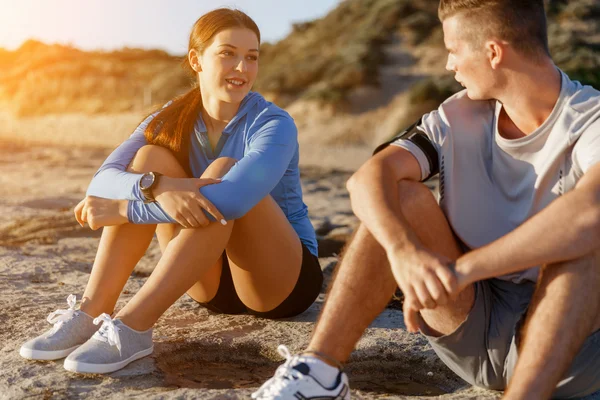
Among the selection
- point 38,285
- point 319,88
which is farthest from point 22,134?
point 38,285

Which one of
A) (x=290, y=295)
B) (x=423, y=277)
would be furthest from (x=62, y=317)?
(x=423, y=277)

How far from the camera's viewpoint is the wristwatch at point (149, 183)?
272cm

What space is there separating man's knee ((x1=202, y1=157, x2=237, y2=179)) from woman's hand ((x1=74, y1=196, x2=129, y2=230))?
341 millimetres

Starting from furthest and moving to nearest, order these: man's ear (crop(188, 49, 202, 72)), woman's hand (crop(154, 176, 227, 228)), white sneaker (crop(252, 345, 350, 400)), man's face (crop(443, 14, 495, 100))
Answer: man's ear (crop(188, 49, 202, 72)) < woman's hand (crop(154, 176, 227, 228)) < man's face (crop(443, 14, 495, 100)) < white sneaker (crop(252, 345, 350, 400))

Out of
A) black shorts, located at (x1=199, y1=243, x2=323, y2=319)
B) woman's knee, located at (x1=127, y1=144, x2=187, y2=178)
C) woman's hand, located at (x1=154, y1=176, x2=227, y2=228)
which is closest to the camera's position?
woman's hand, located at (x1=154, y1=176, x2=227, y2=228)

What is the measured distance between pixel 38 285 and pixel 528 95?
8.86 feet

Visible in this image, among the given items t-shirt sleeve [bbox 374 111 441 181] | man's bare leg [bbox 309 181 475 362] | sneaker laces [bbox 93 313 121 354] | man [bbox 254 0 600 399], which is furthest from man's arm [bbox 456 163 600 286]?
sneaker laces [bbox 93 313 121 354]

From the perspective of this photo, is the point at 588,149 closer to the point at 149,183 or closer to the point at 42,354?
the point at 149,183

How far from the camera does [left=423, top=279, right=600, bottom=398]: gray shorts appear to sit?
212cm

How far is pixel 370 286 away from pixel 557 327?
0.55m

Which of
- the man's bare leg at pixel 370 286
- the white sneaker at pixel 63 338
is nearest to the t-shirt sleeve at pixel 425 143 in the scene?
the man's bare leg at pixel 370 286

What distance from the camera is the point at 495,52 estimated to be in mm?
2227

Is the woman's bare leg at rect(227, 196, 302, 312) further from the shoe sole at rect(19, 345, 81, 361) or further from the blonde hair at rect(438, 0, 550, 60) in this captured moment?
the blonde hair at rect(438, 0, 550, 60)

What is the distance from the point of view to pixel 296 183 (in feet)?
10.5
